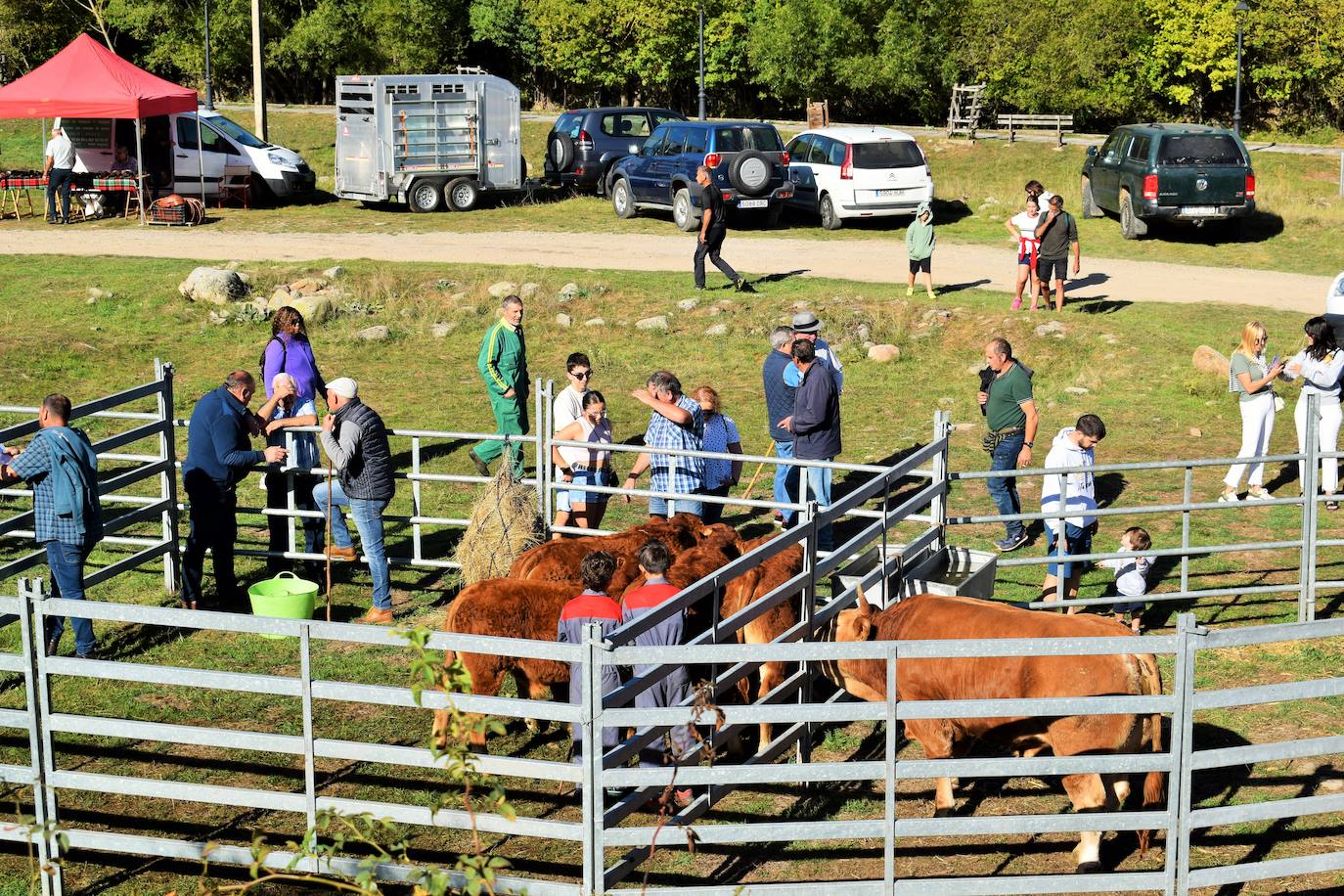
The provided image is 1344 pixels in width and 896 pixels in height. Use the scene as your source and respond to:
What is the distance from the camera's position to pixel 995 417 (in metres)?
13.2

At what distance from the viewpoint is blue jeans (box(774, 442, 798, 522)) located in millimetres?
12906

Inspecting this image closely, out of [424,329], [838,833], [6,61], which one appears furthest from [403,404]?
[6,61]

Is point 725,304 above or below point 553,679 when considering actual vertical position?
above

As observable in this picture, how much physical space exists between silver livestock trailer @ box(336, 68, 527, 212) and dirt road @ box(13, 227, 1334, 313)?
8.67 ft

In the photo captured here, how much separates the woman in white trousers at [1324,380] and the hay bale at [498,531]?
703cm

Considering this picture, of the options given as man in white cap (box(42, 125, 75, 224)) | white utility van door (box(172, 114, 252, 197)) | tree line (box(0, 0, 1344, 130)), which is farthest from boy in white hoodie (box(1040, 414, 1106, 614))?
tree line (box(0, 0, 1344, 130))

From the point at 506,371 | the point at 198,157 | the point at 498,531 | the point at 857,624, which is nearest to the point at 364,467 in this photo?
the point at 498,531

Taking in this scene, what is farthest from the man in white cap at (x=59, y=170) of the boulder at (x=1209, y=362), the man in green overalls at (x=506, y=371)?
the boulder at (x=1209, y=362)

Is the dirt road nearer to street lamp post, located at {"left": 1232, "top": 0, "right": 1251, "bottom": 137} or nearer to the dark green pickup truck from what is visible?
the dark green pickup truck

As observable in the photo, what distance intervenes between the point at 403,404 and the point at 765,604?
1042 centimetres

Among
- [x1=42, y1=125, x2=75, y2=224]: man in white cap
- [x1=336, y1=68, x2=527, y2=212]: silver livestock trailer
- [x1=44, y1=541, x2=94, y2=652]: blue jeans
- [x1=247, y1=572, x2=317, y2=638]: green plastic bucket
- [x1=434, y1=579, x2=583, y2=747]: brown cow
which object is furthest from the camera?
[x1=336, y1=68, x2=527, y2=212]: silver livestock trailer

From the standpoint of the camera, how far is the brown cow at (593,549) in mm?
10203

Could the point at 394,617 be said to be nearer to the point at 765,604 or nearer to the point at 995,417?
the point at 765,604

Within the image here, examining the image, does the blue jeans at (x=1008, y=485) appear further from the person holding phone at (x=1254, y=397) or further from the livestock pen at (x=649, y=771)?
the livestock pen at (x=649, y=771)
